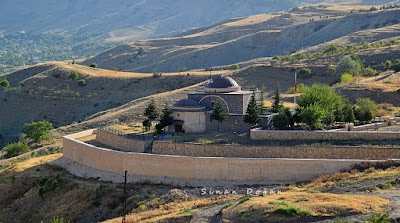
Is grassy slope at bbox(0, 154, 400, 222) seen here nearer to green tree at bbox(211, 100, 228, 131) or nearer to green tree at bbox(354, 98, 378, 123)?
green tree at bbox(211, 100, 228, 131)

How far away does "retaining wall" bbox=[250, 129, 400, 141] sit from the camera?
35.0 m

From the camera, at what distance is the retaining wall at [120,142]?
38213mm

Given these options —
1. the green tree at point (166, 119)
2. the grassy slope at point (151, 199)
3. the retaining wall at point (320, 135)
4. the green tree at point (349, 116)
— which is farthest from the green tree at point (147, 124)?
the green tree at point (349, 116)

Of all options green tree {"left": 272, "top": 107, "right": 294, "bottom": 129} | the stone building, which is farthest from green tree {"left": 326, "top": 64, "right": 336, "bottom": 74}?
green tree {"left": 272, "top": 107, "right": 294, "bottom": 129}

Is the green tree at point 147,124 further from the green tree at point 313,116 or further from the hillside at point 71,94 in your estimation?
the hillside at point 71,94

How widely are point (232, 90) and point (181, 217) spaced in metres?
17.5

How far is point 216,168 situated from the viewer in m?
33.8

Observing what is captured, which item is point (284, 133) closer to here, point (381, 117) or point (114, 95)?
point (381, 117)

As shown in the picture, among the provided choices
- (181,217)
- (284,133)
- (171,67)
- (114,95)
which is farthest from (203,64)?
(181,217)

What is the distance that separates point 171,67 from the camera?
122625 mm

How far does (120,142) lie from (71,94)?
124ft

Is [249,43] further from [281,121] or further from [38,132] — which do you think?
[281,121]

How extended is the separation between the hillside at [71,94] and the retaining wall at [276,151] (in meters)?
35.8

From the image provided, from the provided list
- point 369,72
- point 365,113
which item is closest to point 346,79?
point 369,72
